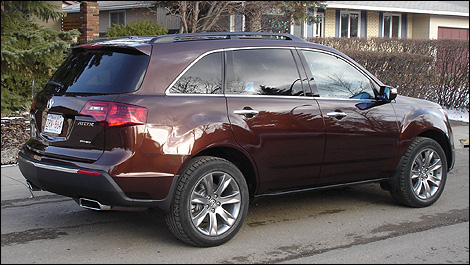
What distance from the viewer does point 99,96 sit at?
5.01m

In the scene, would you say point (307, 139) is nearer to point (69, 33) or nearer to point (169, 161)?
point (169, 161)

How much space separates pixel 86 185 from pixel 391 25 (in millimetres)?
25589

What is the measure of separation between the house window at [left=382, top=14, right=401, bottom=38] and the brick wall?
16283 mm

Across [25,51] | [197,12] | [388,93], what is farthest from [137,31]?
[388,93]

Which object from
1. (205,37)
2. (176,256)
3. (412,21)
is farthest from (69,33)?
(412,21)

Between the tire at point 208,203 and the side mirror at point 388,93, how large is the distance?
2.09 meters

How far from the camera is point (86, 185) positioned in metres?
4.86

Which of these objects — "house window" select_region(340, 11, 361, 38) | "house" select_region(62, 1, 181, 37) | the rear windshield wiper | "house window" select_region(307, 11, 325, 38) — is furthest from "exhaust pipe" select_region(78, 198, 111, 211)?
"house window" select_region(340, 11, 361, 38)

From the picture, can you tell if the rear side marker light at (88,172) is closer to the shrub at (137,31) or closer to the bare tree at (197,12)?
the shrub at (137,31)

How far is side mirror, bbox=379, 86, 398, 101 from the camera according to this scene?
6508mm

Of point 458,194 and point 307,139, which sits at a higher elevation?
point 307,139

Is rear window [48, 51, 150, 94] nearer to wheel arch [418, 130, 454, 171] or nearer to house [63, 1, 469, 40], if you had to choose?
wheel arch [418, 130, 454, 171]

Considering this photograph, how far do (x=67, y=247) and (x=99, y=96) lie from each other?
1.37m

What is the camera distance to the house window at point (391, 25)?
28.2m
